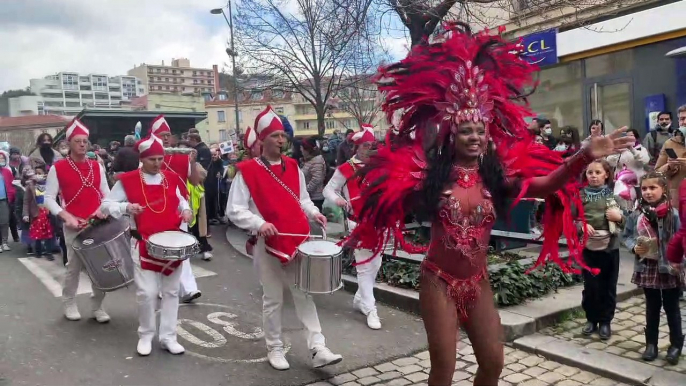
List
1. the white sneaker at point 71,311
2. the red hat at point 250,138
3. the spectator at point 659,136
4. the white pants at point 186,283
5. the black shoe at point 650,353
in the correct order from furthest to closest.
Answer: the spectator at point 659,136 < the white pants at point 186,283 < the white sneaker at point 71,311 < the red hat at point 250,138 < the black shoe at point 650,353

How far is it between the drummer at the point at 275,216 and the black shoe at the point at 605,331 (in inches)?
Result: 97.0

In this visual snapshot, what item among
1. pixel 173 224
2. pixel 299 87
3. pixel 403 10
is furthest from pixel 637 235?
Answer: pixel 299 87

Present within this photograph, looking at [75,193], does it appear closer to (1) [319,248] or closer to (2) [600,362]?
(1) [319,248]

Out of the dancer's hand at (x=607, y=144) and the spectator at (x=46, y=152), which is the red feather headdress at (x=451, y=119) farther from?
the spectator at (x=46, y=152)

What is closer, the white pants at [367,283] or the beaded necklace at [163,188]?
the beaded necklace at [163,188]

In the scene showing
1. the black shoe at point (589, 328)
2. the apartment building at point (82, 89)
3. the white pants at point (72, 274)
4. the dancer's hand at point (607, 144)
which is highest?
the apartment building at point (82, 89)

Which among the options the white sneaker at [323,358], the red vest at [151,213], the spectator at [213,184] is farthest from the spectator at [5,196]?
the white sneaker at [323,358]

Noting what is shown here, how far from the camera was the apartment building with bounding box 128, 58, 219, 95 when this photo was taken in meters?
172

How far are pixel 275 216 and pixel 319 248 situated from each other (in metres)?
0.44

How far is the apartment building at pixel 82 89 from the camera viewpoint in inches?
5669

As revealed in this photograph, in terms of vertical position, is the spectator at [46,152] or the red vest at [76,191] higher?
the spectator at [46,152]

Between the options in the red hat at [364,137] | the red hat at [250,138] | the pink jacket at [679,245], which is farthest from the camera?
the red hat at [364,137]

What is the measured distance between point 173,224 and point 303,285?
1.57 meters

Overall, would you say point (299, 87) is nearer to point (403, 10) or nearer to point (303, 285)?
point (403, 10)
